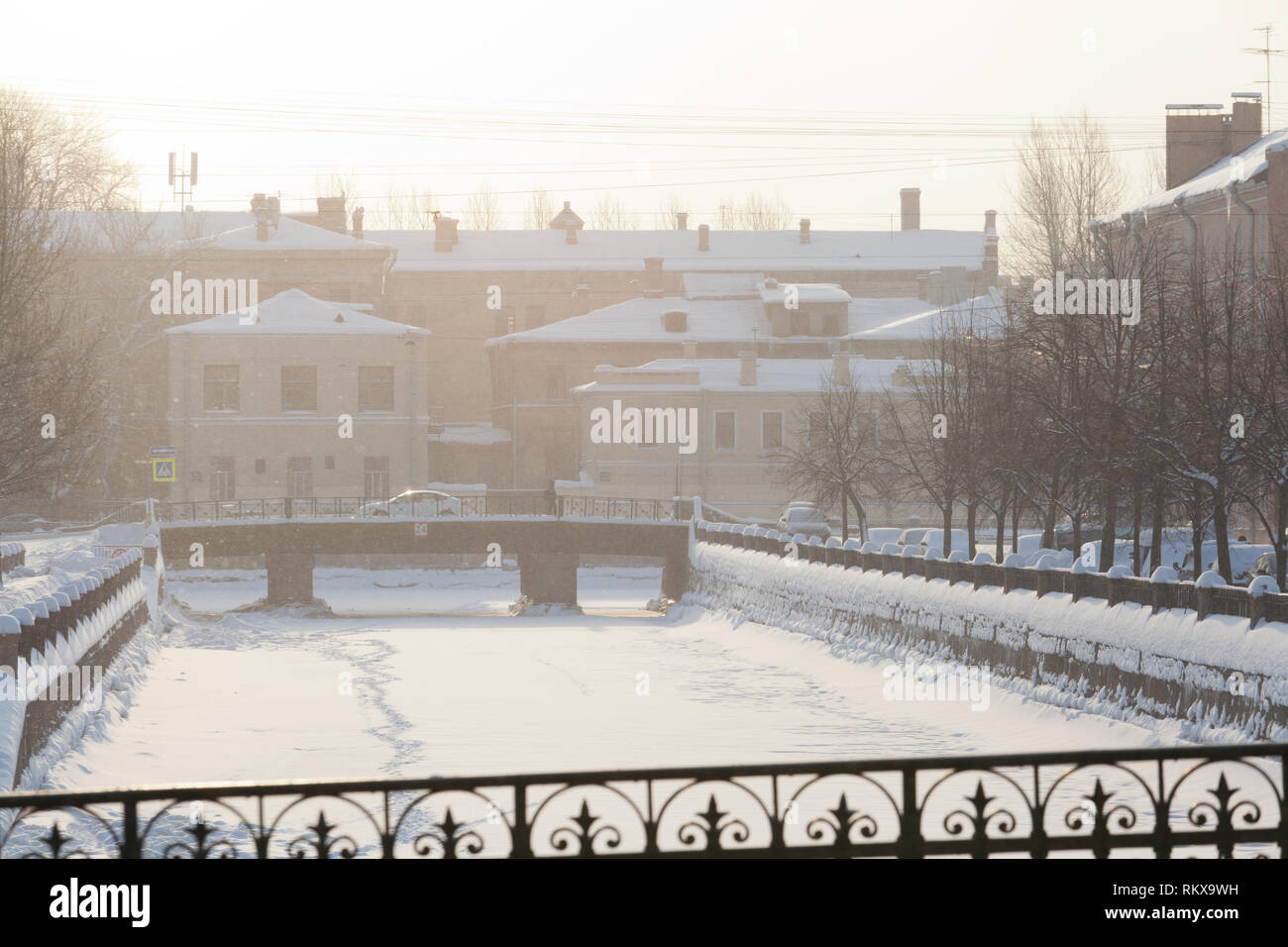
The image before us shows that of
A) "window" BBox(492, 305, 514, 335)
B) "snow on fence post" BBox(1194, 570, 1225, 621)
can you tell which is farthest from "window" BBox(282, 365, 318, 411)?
"snow on fence post" BBox(1194, 570, 1225, 621)

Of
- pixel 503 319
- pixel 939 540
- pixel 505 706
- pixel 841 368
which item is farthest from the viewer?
pixel 503 319

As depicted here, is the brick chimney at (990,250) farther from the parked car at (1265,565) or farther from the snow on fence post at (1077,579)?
the snow on fence post at (1077,579)

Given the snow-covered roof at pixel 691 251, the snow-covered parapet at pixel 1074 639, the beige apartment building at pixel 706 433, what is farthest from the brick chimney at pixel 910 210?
the snow-covered parapet at pixel 1074 639

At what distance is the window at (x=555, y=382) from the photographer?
214ft

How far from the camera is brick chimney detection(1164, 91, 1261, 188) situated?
43812 mm

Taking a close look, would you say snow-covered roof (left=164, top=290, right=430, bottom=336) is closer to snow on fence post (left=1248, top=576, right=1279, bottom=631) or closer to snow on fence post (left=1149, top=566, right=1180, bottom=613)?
snow on fence post (left=1149, top=566, right=1180, bottom=613)

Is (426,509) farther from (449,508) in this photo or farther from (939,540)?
(939,540)

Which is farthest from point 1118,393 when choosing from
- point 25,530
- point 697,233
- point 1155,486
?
point 697,233

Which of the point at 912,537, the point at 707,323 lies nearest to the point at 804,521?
the point at 912,537

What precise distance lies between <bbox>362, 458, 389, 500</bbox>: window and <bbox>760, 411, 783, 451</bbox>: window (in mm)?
13783

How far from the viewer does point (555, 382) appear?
2581 inches

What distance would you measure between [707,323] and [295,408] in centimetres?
1747

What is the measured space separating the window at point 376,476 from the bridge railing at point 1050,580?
2177 centimetres
